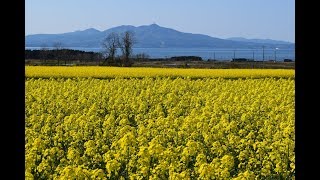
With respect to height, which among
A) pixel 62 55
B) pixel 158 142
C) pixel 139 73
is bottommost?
pixel 158 142

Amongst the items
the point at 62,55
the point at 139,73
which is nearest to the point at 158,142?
the point at 139,73

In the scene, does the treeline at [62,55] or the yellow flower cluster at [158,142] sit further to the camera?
the treeline at [62,55]


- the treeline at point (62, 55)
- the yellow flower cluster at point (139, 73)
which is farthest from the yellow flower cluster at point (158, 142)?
the treeline at point (62, 55)

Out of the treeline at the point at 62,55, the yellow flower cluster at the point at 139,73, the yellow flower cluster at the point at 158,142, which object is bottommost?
Result: the yellow flower cluster at the point at 158,142

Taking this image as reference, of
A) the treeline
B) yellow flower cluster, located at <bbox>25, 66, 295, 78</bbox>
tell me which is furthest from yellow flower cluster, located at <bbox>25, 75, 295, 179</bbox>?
the treeline

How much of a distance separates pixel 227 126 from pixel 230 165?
10.3 ft

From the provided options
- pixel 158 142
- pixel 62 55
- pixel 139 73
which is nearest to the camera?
pixel 158 142

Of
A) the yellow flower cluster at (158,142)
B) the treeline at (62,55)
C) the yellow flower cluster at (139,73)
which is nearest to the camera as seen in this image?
the yellow flower cluster at (158,142)

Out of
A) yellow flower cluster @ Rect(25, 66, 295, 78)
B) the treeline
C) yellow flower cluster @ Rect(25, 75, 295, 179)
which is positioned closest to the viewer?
yellow flower cluster @ Rect(25, 75, 295, 179)

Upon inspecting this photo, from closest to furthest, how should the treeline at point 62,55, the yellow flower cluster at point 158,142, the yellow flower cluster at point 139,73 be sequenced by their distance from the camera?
the yellow flower cluster at point 158,142 < the yellow flower cluster at point 139,73 < the treeline at point 62,55

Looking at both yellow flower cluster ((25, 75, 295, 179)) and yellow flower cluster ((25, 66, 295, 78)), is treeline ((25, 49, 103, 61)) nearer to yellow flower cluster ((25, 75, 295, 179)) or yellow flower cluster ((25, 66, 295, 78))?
yellow flower cluster ((25, 66, 295, 78))

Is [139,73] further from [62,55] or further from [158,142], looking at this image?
[62,55]

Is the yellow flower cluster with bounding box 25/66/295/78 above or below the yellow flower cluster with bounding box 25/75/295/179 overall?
above

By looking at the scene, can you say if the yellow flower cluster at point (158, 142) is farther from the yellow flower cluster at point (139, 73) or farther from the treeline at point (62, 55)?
the treeline at point (62, 55)
